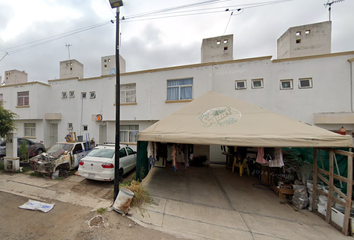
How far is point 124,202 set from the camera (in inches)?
138

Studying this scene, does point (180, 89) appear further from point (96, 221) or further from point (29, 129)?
point (29, 129)

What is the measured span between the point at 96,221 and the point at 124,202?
0.68 meters

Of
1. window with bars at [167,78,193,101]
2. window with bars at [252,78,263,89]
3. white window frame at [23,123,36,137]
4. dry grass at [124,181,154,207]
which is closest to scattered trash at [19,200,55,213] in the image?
dry grass at [124,181,154,207]

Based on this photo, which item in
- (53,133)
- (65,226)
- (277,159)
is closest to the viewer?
(65,226)

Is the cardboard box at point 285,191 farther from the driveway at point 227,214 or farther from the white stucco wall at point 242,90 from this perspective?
the white stucco wall at point 242,90

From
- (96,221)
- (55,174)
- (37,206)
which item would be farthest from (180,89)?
(37,206)

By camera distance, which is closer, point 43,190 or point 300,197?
point 300,197

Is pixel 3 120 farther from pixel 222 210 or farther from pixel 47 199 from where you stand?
pixel 222 210

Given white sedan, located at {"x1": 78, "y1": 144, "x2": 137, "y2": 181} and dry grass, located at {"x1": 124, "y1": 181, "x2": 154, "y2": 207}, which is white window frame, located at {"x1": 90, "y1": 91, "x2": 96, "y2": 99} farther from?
dry grass, located at {"x1": 124, "y1": 181, "x2": 154, "y2": 207}

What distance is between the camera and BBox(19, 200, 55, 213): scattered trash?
3733 millimetres

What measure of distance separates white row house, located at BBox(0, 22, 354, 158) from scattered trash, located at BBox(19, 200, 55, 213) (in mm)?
6095

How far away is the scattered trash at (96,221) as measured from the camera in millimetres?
3087

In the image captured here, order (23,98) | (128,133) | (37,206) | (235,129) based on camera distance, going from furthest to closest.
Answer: (23,98), (128,133), (235,129), (37,206)

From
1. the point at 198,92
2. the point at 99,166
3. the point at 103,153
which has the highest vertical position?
the point at 198,92
